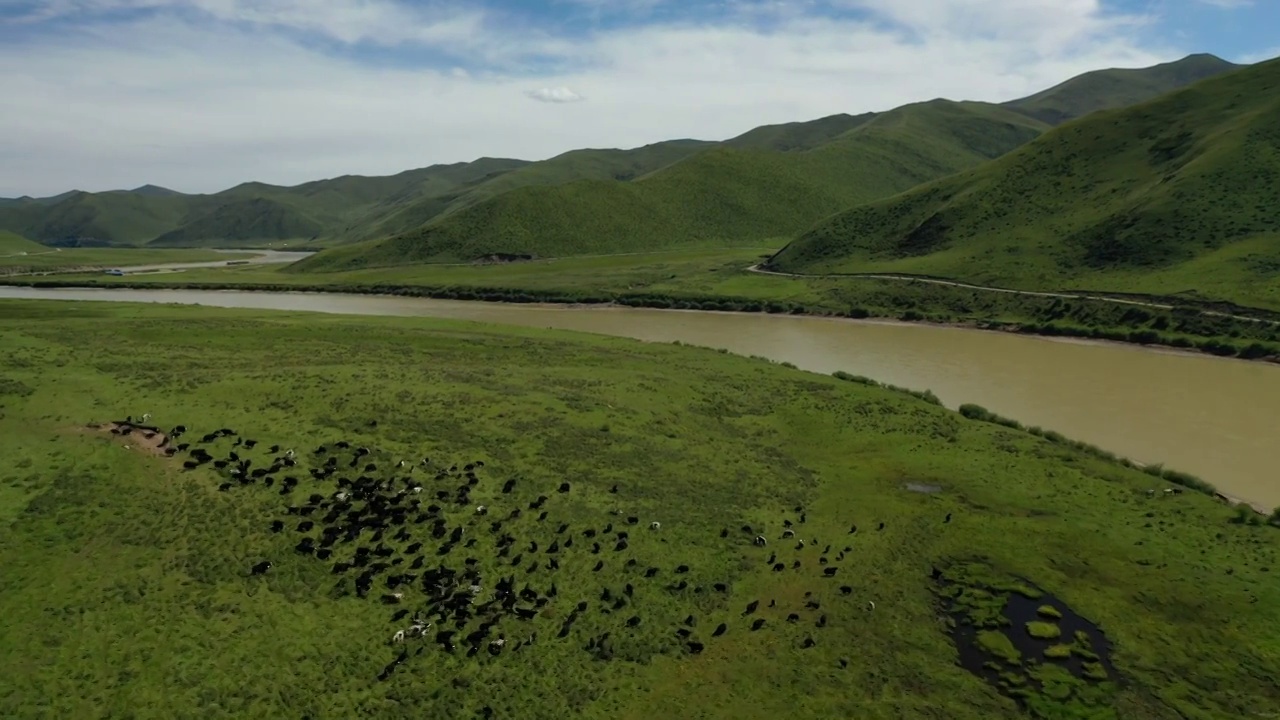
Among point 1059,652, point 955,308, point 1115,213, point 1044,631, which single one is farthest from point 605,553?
point 1115,213

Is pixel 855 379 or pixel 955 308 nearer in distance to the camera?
pixel 855 379

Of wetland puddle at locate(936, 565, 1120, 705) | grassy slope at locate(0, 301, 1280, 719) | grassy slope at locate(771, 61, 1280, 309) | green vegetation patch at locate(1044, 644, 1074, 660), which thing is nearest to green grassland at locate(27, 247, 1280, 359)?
grassy slope at locate(771, 61, 1280, 309)

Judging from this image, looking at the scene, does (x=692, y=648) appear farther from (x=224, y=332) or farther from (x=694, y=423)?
(x=224, y=332)

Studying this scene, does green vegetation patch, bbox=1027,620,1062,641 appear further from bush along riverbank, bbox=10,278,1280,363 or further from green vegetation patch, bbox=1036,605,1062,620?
bush along riverbank, bbox=10,278,1280,363

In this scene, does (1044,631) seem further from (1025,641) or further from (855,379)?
(855,379)

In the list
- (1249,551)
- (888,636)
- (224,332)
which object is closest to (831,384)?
(1249,551)

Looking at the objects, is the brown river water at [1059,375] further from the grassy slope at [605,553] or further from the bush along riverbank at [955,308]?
the grassy slope at [605,553]
